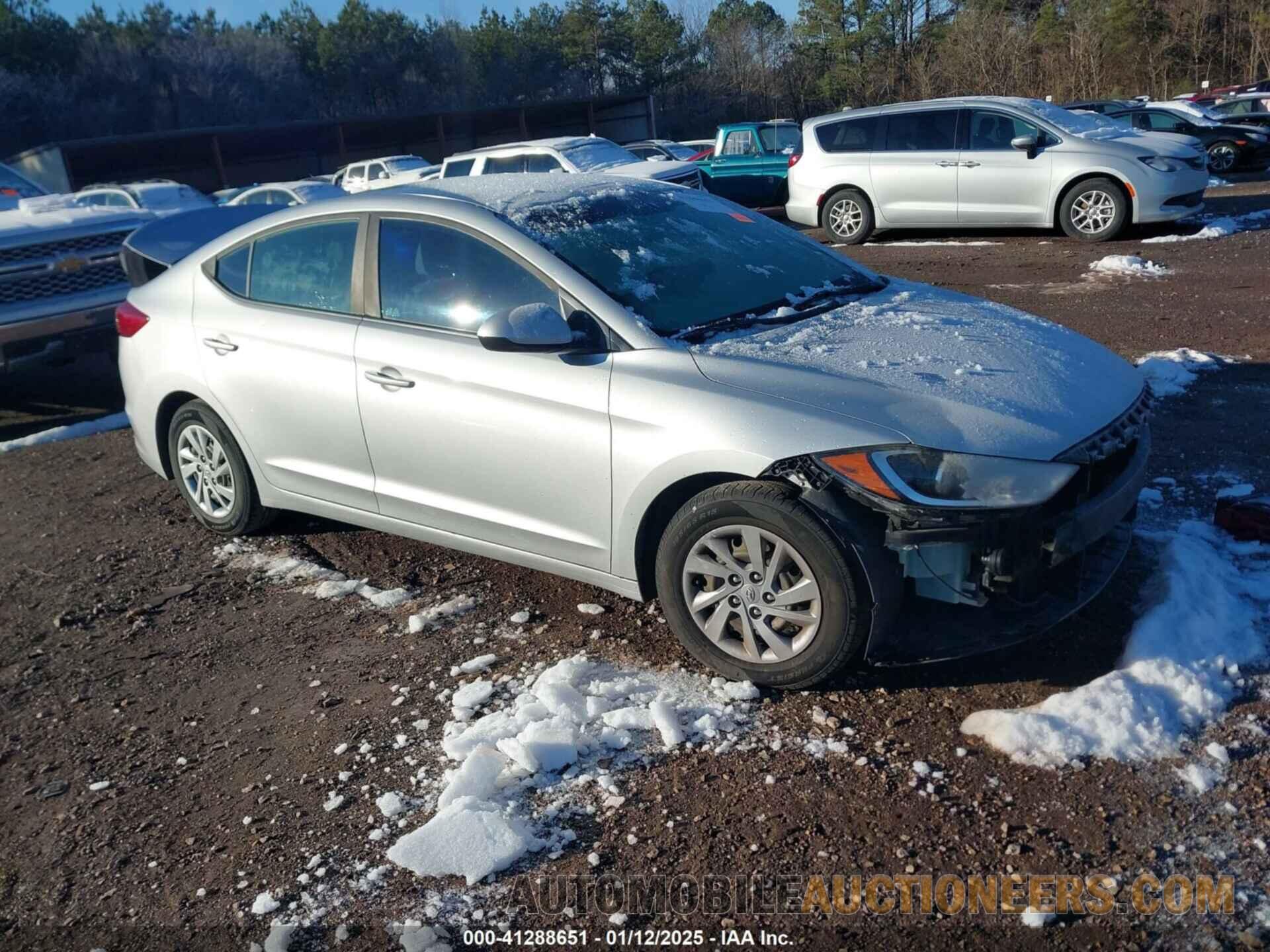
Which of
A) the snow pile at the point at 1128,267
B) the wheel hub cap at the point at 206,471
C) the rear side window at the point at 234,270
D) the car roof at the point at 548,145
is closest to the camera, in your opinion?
the rear side window at the point at 234,270

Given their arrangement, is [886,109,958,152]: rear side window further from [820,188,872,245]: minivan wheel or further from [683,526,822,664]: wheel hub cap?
[683,526,822,664]: wheel hub cap

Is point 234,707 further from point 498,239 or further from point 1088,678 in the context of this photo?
point 1088,678

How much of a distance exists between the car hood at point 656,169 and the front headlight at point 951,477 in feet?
37.9

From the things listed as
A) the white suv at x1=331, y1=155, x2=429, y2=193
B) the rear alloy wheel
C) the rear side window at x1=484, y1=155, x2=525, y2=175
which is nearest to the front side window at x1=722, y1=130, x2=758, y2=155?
the rear side window at x1=484, y1=155, x2=525, y2=175

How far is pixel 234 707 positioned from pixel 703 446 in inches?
75.5

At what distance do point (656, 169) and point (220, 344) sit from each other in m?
11.0

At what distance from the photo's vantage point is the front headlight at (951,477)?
10.3 feet

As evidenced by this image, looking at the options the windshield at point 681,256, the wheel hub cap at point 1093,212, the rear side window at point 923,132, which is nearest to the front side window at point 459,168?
the rear side window at point 923,132

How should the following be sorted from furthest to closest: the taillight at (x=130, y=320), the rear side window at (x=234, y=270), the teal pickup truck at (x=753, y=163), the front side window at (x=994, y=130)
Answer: the teal pickup truck at (x=753, y=163) < the front side window at (x=994, y=130) < the taillight at (x=130, y=320) < the rear side window at (x=234, y=270)

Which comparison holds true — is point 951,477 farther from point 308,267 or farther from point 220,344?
point 220,344

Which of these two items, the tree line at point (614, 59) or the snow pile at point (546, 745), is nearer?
the snow pile at point (546, 745)

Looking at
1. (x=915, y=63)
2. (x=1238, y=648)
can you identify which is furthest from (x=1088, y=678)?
(x=915, y=63)

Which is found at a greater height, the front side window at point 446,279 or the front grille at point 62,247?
the front side window at point 446,279

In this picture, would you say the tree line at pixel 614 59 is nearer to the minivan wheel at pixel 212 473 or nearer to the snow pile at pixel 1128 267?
the snow pile at pixel 1128 267
